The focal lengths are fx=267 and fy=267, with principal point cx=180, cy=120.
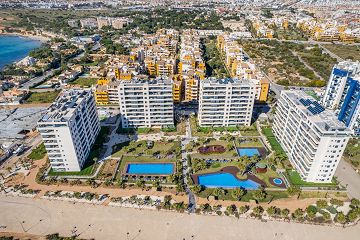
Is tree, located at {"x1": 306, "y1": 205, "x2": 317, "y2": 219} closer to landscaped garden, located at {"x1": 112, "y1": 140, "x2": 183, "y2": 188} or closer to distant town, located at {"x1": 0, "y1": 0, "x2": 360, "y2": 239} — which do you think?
distant town, located at {"x1": 0, "y1": 0, "x2": 360, "y2": 239}

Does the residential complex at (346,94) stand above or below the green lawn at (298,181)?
above

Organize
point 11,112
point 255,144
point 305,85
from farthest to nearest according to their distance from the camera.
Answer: point 305,85
point 11,112
point 255,144

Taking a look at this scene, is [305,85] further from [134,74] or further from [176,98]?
[134,74]

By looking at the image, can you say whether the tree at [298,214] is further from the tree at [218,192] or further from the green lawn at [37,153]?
the green lawn at [37,153]

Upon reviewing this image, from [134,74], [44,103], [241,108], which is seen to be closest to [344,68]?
[241,108]

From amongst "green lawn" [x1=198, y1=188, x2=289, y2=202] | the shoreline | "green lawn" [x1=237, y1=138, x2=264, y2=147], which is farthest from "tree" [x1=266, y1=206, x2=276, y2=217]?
the shoreline

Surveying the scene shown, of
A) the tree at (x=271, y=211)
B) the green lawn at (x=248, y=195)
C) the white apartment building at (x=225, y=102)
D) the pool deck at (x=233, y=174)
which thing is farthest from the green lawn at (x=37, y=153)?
the tree at (x=271, y=211)

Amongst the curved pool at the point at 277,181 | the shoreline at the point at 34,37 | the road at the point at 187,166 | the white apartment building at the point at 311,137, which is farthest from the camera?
the shoreline at the point at 34,37
